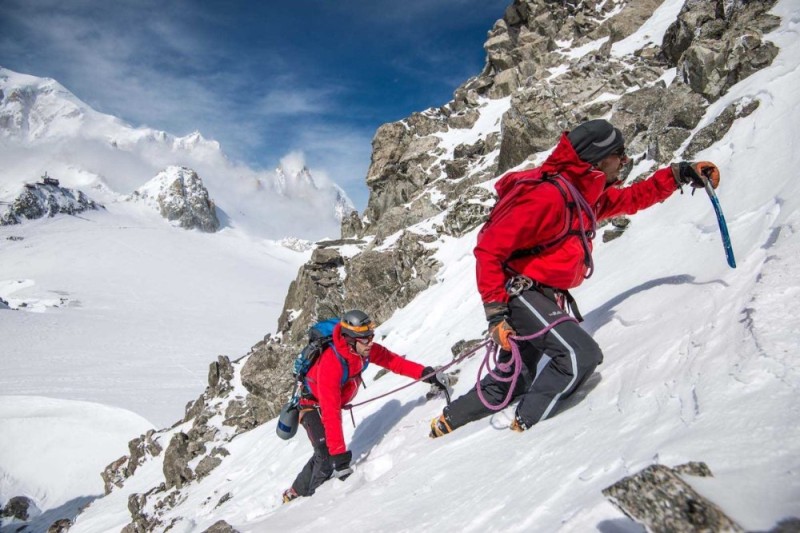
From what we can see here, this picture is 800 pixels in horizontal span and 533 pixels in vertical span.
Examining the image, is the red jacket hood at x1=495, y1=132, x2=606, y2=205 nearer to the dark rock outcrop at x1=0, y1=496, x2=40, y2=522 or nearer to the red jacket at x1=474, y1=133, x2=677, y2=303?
the red jacket at x1=474, y1=133, x2=677, y2=303

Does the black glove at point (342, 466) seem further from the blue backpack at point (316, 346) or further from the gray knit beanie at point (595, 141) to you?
the gray knit beanie at point (595, 141)

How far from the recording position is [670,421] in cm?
265

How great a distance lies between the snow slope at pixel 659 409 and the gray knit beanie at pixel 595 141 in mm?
1568

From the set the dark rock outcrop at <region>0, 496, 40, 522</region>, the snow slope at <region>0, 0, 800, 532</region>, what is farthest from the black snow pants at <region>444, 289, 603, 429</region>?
the dark rock outcrop at <region>0, 496, 40, 522</region>

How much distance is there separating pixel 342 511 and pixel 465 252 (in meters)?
13.6

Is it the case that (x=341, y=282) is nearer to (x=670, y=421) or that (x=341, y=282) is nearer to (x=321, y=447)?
(x=321, y=447)

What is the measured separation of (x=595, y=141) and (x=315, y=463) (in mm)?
5346

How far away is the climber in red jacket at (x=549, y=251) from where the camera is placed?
3809 mm

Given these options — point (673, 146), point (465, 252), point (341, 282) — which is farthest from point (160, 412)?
point (673, 146)

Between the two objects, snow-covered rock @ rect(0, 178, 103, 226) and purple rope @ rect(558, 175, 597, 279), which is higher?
snow-covered rock @ rect(0, 178, 103, 226)

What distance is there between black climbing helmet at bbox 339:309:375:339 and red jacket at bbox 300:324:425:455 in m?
0.16

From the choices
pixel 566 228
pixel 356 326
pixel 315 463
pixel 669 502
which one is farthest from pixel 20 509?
pixel 669 502

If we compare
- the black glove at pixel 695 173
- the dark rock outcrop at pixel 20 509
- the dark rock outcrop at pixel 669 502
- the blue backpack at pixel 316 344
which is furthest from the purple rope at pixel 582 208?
the dark rock outcrop at pixel 20 509

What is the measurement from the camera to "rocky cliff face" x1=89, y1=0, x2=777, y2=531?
11.2 metres
